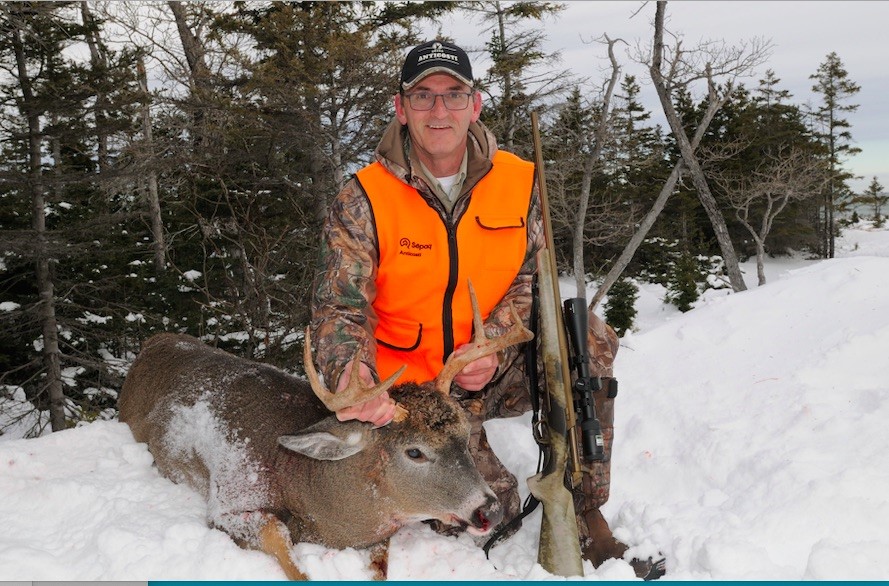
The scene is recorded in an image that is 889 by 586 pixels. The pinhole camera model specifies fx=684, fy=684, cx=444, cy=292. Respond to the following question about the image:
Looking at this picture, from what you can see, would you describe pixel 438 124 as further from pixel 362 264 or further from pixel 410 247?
pixel 362 264

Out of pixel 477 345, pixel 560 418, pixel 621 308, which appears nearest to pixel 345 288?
pixel 477 345

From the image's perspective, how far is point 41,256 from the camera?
11656 millimetres

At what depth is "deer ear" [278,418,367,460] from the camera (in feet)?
10.2

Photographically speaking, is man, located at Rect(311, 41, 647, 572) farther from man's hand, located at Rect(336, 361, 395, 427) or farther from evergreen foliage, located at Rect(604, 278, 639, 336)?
evergreen foliage, located at Rect(604, 278, 639, 336)

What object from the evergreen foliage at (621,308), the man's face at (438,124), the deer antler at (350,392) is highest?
the man's face at (438,124)

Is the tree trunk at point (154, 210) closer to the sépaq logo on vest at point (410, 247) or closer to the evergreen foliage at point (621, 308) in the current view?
the sépaq logo on vest at point (410, 247)

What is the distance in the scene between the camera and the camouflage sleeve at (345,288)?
3385 millimetres

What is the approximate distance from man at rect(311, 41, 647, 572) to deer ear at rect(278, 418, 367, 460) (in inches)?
23.6

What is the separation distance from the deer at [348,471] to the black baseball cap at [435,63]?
1.28 m

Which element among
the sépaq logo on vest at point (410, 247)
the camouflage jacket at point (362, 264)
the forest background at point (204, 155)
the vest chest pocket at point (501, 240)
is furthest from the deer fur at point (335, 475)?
the forest background at point (204, 155)

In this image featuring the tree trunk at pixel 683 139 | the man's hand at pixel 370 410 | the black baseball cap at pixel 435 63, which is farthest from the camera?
the tree trunk at pixel 683 139

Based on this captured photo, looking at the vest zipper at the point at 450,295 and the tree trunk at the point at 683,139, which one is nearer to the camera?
the vest zipper at the point at 450,295

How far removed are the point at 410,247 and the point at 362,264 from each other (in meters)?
0.28

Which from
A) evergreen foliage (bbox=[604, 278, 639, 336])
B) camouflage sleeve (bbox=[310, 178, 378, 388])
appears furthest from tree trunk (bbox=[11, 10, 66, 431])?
evergreen foliage (bbox=[604, 278, 639, 336])
